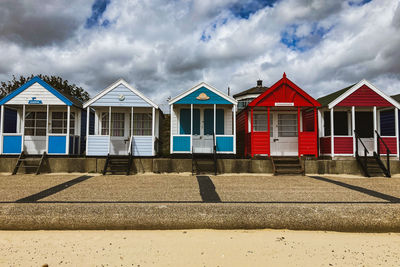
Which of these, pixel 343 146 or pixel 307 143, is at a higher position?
pixel 307 143

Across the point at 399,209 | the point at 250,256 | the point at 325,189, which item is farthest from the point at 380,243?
the point at 325,189

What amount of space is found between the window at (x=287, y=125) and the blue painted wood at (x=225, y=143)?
313 cm

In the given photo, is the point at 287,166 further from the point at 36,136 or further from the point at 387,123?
the point at 36,136

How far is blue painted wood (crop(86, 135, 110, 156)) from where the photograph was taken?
12.0 meters

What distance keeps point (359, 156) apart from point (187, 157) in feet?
25.7

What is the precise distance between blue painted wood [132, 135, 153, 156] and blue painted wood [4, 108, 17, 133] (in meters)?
7.34

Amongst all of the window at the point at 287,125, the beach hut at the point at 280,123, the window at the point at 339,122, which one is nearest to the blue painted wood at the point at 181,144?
the beach hut at the point at 280,123

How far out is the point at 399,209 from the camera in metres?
5.11

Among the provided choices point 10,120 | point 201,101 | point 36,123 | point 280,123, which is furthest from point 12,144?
point 280,123

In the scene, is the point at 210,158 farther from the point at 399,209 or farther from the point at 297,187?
the point at 399,209

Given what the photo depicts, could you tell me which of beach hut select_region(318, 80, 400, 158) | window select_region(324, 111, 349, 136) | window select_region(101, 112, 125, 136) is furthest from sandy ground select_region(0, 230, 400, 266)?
window select_region(324, 111, 349, 136)

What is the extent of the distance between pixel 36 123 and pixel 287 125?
13.4 meters

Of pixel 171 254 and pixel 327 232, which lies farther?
pixel 327 232

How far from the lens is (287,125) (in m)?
13.7
